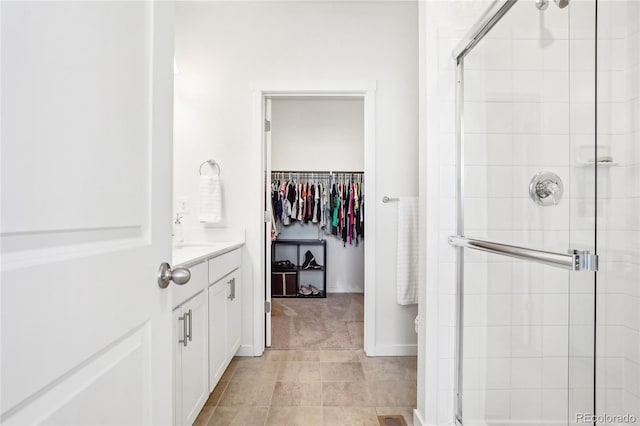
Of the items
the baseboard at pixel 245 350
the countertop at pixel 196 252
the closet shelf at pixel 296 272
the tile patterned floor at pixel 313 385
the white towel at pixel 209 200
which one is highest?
the white towel at pixel 209 200

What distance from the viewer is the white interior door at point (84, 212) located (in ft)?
1.39

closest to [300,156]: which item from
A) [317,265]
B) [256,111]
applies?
[317,265]

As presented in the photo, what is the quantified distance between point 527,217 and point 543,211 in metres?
0.06

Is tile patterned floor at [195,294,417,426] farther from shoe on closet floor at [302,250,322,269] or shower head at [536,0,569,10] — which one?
shower head at [536,0,569,10]

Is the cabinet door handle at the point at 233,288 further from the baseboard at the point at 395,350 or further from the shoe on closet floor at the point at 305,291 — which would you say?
the shoe on closet floor at the point at 305,291

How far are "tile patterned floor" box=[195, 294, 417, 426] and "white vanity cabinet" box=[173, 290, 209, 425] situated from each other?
0.26 metres

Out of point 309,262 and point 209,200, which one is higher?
point 209,200

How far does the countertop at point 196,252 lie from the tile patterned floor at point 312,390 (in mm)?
842

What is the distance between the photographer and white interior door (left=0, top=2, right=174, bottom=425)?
1.39 feet

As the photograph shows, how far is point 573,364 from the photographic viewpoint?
1.18 metres

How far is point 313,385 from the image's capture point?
7.04 feet

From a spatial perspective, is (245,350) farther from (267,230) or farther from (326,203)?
(326,203)

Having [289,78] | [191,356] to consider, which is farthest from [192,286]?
[289,78]

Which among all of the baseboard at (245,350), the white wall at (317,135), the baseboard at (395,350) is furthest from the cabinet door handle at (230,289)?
the white wall at (317,135)
